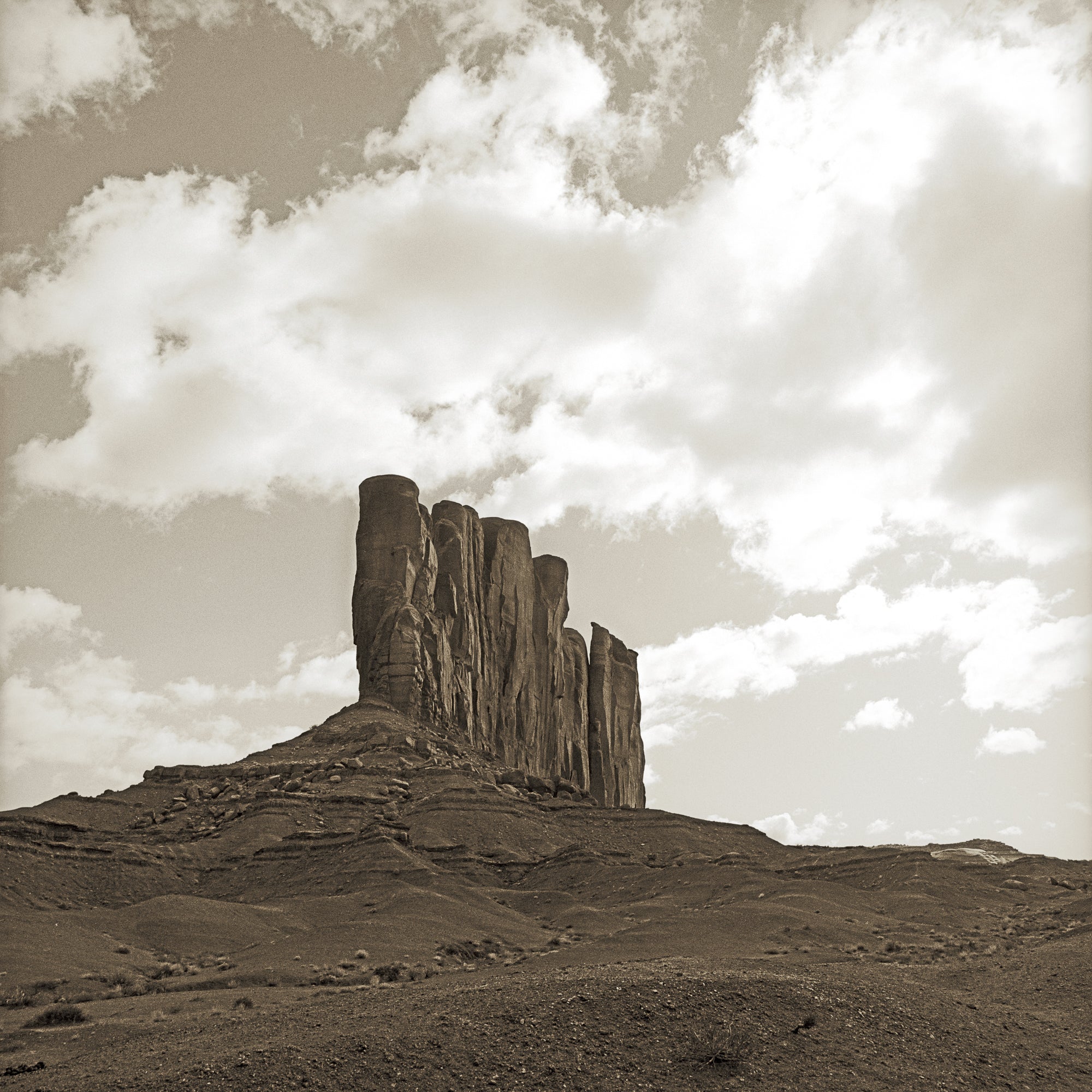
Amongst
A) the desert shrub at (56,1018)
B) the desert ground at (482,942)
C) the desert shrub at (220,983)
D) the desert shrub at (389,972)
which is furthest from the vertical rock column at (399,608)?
the desert shrub at (56,1018)

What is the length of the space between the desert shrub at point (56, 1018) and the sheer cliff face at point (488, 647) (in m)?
51.4

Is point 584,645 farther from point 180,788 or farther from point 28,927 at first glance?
point 28,927

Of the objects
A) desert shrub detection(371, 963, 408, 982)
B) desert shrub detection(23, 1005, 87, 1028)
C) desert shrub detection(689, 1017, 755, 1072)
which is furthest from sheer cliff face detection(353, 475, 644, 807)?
desert shrub detection(689, 1017, 755, 1072)

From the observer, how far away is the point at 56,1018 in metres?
24.7

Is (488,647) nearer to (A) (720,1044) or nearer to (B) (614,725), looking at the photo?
(B) (614,725)

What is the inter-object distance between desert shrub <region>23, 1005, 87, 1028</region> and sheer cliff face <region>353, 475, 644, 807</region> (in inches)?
→ 2024

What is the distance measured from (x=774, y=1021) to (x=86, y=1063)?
11.7m

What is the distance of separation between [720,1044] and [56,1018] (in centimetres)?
1480

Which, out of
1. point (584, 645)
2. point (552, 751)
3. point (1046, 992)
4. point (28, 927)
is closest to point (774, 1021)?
point (1046, 992)

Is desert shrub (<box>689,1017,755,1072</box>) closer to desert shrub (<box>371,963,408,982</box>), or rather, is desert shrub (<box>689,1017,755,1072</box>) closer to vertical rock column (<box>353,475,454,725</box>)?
desert shrub (<box>371,963,408,982</box>)

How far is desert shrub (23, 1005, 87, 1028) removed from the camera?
2427 centimetres

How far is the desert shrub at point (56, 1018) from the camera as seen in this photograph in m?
24.3

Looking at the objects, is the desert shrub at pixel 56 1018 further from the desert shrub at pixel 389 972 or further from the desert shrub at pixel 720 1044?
the desert shrub at pixel 720 1044

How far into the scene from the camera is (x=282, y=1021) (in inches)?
825
